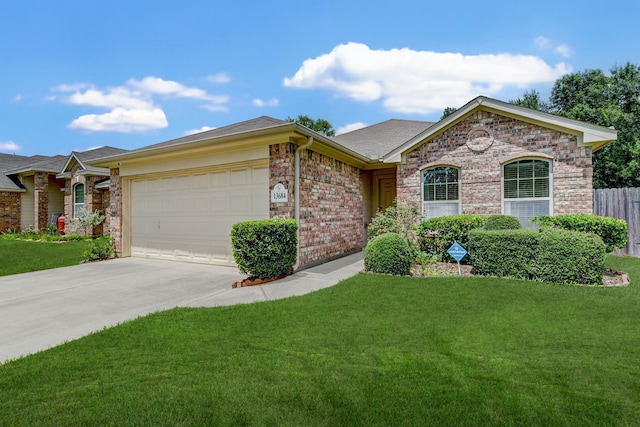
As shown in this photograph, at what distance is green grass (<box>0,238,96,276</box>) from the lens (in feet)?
28.6

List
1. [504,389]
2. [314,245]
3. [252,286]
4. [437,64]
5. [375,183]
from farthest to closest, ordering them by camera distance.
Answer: [437,64], [375,183], [314,245], [252,286], [504,389]

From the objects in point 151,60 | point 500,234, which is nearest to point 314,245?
point 500,234

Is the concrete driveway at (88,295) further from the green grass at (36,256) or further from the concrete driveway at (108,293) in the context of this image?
the green grass at (36,256)

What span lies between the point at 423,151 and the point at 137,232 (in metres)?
9.33

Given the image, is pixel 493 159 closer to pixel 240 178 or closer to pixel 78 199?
pixel 240 178

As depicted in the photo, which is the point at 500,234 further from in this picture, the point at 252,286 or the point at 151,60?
the point at 151,60

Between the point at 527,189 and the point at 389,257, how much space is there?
475 centimetres

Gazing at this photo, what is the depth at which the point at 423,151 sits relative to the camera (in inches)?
382

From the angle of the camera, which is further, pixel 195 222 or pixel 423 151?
pixel 423 151

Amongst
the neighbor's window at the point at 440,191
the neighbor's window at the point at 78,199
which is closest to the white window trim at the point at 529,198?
the neighbor's window at the point at 440,191

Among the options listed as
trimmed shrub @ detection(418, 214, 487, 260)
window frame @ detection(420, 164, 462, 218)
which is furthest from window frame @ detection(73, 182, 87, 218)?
trimmed shrub @ detection(418, 214, 487, 260)

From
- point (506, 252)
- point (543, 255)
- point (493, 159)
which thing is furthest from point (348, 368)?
point (493, 159)

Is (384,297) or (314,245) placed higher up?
(314,245)

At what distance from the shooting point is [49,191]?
1814cm
